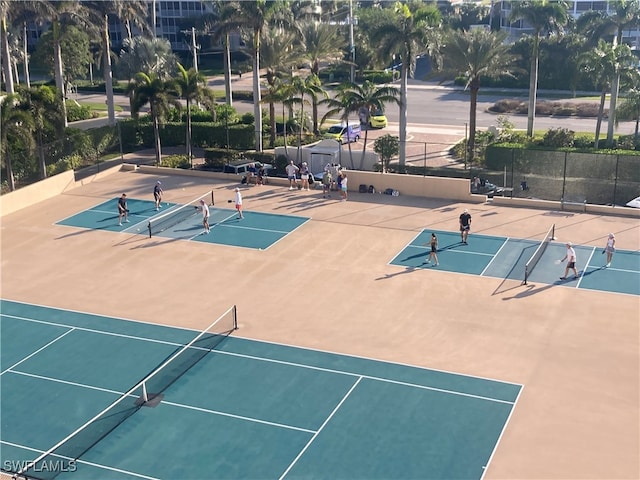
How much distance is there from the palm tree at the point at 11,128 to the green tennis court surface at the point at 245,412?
15.0m

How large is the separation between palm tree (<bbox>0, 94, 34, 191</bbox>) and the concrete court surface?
267 cm

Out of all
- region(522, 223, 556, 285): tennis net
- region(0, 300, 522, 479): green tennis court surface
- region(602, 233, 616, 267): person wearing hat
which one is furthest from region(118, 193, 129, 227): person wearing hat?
region(602, 233, 616, 267): person wearing hat

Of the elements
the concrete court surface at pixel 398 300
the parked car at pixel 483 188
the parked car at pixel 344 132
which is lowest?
the concrete court surface at pixel 398 300

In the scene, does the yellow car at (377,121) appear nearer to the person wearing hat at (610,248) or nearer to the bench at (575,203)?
the bench at (575,203)

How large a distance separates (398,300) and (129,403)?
9.64 m

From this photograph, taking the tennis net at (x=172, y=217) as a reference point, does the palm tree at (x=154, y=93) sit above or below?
above

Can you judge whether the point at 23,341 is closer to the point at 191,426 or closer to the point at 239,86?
the point at 191,426

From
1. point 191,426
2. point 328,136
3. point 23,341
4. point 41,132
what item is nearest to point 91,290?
point 23,341

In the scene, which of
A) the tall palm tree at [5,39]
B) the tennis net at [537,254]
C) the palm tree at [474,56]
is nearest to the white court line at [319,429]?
the tennis net at [537,254]

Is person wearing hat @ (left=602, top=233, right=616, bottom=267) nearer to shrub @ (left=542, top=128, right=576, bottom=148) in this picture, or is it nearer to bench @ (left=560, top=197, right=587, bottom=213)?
bench @ (left=560, top=197, right=587, bottom=213)

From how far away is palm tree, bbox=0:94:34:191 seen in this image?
122 feet

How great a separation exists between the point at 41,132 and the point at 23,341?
1872 cm

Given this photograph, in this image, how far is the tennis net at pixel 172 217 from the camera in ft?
112

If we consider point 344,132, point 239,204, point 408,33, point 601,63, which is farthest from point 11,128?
point 601,63
